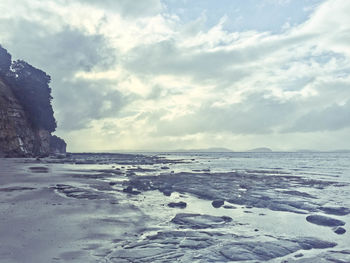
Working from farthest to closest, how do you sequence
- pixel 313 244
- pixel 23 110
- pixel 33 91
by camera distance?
pixel 33 91 → pixel 23 110 → pixel 313 244

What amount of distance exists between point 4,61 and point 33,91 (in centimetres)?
1212

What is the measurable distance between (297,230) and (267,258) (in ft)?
13.7

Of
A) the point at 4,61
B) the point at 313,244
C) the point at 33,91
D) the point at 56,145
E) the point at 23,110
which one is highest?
the point at 4,61

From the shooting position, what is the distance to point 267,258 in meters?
8.58

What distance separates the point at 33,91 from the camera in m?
86.0

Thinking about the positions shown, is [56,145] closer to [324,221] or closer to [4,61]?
[4,61]

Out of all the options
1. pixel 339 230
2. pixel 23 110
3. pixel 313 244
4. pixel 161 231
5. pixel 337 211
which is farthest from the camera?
pixel 23 110

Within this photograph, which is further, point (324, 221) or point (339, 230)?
point (324, 221)

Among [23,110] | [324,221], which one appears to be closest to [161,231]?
[324,221]

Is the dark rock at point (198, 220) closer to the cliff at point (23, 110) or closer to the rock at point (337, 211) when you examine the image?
the rock at point (337, 211)

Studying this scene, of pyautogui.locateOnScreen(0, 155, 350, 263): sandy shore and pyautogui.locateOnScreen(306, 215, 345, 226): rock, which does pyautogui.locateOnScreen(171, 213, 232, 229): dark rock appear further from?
pyautogui.locateOnScreen(306, 215, 345, 226): rock

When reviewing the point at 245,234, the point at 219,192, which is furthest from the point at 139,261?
the point at 219,192

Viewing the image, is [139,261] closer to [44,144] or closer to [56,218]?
[56,218]

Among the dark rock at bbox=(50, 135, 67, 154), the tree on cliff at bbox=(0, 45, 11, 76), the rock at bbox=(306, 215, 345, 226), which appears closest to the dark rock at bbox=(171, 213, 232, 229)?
the rock at bbox=(306, 215, 345, 226)
